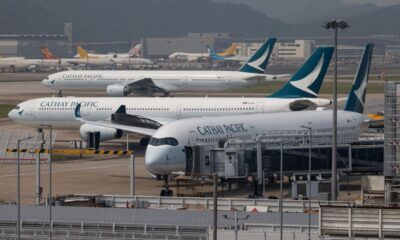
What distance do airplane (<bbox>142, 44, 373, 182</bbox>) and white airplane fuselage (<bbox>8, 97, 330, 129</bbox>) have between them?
37.2ft

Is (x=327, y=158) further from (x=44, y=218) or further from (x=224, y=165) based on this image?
(x=44, y=218)

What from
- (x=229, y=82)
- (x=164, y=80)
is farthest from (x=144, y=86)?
(x=229, y=82)

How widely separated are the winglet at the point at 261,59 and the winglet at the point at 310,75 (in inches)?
1930

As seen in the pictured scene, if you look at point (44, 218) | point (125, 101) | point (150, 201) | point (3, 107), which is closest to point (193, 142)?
point (150, 201)

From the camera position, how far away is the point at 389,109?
48.8 metres

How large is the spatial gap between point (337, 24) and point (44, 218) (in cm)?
1580

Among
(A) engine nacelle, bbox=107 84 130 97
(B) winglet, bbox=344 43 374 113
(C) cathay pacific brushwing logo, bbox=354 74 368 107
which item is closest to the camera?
(B) winglet, bbox=344 43 374 113

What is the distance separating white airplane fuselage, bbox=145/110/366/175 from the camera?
69062 mm

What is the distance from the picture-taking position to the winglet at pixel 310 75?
100750 mm

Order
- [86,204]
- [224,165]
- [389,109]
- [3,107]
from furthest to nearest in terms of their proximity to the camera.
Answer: [3,107]
[224,165]
[86,204]
[389,109]

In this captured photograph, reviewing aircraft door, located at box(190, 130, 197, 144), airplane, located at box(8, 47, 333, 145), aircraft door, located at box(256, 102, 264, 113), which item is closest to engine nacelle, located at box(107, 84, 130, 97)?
airplane, located at box(8, 47, 333, 145)

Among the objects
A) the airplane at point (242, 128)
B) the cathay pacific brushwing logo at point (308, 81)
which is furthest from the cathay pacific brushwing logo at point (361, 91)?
the cathay pacific brushwing logo at point (308, 81)

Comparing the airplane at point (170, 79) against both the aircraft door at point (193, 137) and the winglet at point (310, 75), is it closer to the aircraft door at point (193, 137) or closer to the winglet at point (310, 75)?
the winglet at point (310, 75)

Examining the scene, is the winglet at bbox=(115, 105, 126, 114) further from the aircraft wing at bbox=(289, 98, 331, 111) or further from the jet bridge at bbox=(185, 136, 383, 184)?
the jet bridge at bbox=(185, 136, 383, 184)
